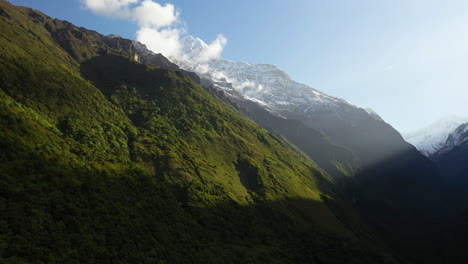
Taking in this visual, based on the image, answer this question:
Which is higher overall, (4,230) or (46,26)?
(46,26)

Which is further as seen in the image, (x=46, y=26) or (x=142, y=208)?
(x=46, y=26)

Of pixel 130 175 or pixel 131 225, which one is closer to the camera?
pixel 131 225

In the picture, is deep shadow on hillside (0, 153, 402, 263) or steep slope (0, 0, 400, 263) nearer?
deep shadow on hillside (0, 153, 402, 263)

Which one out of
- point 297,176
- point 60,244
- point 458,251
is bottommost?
point 60,244

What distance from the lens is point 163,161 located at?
93188mm

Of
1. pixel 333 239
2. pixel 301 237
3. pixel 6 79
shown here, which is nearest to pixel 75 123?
pixel 6 79

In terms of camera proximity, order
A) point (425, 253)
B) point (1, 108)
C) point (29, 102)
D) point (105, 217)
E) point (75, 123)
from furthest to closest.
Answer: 1. point (425, 253)
2. point (75, 123)
3. point (29, 102)
4. point (1, 108)
5. point (105, 217)

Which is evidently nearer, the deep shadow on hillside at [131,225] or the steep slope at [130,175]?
the deep shadow on hillside at [131,225]

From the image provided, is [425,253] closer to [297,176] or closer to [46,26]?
[297,176]

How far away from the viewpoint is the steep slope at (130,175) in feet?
166

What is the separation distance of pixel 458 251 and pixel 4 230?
723ft

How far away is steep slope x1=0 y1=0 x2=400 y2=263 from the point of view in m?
50.7

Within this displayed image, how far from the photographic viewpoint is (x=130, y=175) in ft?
251

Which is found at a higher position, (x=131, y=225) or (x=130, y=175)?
(x=130, y=175)
